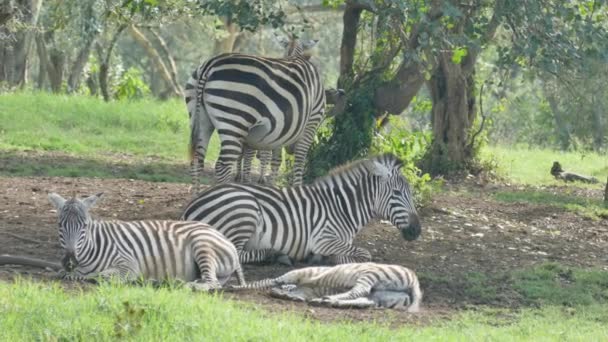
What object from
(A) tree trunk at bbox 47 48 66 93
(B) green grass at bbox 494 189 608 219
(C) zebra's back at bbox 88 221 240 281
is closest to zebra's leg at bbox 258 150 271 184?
(B) green grass at bbox 494 189 608 219

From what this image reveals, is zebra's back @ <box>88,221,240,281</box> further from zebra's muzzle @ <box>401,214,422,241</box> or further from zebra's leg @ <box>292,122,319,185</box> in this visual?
zebra's leg @ <box>292,122,319,185</box>

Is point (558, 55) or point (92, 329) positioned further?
point (558, 55)

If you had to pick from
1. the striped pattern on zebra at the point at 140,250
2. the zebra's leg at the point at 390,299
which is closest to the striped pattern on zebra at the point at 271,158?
the striped pattern on zebra at the point at 140,250

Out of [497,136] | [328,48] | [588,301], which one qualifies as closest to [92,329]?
[588,301]

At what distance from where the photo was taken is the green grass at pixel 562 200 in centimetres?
1516

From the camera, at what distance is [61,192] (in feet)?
45.4

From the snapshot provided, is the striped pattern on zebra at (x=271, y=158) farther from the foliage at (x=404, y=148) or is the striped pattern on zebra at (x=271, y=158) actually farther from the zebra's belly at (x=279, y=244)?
the zebra's belly at (x=279, y=244)

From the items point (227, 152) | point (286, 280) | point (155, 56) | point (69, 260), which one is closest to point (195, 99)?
point (227, 152)

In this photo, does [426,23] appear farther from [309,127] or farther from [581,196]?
[581,196]

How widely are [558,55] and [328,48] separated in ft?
124

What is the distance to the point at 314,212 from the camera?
11148mm

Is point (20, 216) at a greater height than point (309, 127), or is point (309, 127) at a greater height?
point (309, 127)

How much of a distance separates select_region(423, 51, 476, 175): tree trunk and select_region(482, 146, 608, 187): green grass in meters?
1.00

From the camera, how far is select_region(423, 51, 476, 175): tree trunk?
18.7 m
